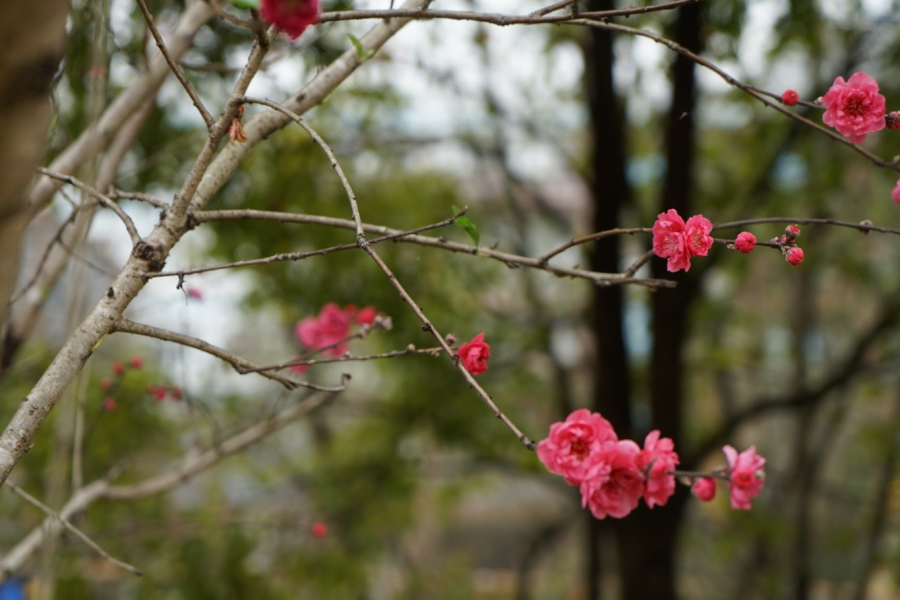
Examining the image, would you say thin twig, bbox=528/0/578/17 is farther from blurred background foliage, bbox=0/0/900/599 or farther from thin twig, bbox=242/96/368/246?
blurred background foliage, bbox=0/0/900/599

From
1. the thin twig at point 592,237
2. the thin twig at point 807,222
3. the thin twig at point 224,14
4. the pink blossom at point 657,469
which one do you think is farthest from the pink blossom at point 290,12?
the pink blossom at point 657,469

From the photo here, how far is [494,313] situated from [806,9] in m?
2.17

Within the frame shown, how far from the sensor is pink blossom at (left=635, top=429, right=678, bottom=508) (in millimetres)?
909

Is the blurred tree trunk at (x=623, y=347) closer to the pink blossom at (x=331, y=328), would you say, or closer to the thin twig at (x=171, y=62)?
the pink blossom at (x=331, y=328)

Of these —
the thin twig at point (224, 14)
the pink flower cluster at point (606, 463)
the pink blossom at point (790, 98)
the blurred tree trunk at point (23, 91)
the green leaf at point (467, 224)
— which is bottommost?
the blurred tree trunk at point (23, 91)

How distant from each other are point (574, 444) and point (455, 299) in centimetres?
298

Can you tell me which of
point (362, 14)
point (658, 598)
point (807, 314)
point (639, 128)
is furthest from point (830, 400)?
point (362, 14)

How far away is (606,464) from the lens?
35.2 inches

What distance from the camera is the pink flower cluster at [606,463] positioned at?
35.3 inches

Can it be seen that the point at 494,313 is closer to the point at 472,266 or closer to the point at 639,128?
the point at 472,266

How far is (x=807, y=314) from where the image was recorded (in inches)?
194

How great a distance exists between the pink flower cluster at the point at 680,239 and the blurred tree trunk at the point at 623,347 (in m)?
1.98

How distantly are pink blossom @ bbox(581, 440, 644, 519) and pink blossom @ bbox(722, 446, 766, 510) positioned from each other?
0.15 meters

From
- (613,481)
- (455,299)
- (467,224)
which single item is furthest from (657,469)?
(455,299)
